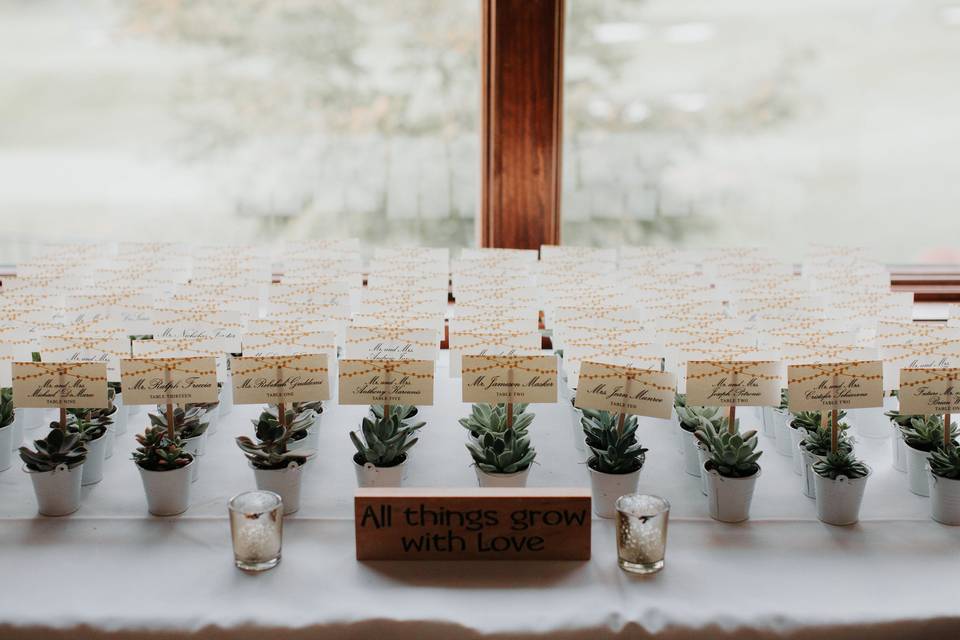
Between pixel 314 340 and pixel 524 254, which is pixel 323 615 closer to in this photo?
pixel 314 340

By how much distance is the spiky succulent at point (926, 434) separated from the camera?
5.98 ft

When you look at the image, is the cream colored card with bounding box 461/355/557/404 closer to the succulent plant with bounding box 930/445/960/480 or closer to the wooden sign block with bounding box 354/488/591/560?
the wooden sign block with bounding box 354/488/591/560

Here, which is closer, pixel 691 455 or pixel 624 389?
pixel 624 389

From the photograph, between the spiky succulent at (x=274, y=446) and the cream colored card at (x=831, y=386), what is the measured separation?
98 centimetres

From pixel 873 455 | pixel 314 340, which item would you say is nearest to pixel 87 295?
pixel 314 340

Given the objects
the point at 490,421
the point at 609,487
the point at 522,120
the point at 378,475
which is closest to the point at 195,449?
the point at 378,475

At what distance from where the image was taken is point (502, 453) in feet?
5.67

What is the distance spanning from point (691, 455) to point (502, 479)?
46cm

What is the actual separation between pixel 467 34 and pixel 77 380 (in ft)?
7.25

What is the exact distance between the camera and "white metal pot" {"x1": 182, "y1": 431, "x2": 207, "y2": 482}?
182 cm

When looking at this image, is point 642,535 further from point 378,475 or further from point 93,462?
point 93,462

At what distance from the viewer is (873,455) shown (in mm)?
2021

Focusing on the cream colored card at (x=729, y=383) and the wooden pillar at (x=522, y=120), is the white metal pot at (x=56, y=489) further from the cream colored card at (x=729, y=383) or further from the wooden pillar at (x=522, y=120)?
the wooden pillar at (x=522, y=120)

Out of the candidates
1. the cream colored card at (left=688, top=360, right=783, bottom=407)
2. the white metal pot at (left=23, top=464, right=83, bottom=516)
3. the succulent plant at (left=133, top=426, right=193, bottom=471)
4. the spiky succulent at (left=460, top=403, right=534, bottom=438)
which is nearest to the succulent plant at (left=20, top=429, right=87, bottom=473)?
the white metal pot at (left=23, top=464, right=83, bottom=516)
